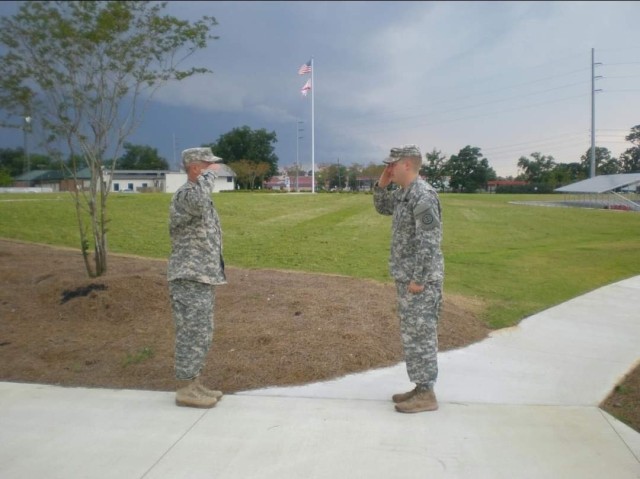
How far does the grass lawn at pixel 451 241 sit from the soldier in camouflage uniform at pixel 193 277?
370cm

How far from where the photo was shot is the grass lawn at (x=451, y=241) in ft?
31.3

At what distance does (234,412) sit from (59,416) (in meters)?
1.21

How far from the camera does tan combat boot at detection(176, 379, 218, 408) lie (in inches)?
170

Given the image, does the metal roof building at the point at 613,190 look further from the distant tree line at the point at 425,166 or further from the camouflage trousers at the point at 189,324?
the camouflage trousers at the point at 189,324

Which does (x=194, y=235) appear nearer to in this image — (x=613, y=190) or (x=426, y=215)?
(x=426, y=215)

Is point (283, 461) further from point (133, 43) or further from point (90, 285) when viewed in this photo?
point (133, 43)

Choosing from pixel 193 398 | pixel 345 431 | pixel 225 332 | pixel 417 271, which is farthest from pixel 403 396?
pixel 225 332

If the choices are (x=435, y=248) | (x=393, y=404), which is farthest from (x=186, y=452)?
(x=435, y=248)

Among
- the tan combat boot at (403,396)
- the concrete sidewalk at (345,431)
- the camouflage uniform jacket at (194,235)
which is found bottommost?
the concrete sidewalk at (345,431)

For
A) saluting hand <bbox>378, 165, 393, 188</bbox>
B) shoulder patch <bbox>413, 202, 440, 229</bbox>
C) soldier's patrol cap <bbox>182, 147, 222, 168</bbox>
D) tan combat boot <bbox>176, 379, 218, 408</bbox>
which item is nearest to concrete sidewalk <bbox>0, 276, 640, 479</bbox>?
tan combat boot <bbox>176, 379, 218, 408</bbox>

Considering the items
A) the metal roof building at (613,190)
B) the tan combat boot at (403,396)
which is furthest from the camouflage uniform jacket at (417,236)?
the metal roof building at (613,190)

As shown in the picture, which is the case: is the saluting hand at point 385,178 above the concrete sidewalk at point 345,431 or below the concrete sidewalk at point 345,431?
above

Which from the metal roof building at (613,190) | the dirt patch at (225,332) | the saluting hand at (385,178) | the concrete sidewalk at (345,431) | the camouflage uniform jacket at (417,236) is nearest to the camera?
the concrete sidewalk at (345,431)

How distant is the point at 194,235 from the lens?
440 cm
